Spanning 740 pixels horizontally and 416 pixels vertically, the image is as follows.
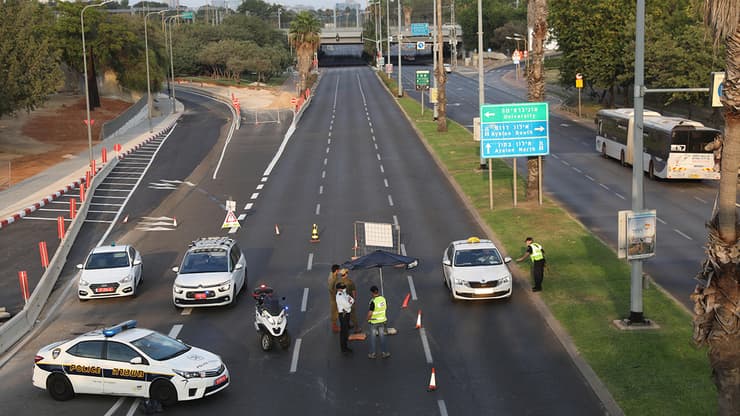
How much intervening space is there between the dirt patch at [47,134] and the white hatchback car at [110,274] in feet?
77.4

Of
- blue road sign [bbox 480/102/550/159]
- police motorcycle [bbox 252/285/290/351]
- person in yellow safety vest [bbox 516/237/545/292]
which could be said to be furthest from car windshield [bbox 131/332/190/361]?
blue road sign [bbox 480/102/550/159]

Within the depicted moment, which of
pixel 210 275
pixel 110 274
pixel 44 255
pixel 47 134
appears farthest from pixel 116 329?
pixel 47 134

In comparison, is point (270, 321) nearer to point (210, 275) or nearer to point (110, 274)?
point (210, 275)

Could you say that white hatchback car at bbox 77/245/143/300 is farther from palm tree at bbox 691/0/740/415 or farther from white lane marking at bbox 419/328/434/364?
palm tree at bbox 691/0/740/415

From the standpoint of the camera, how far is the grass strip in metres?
17.3

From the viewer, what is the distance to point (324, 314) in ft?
80.8

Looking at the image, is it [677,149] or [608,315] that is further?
[677,149]

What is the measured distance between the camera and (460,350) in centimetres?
2116

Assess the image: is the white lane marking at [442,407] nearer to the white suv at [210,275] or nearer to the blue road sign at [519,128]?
the white suv at [210,275]

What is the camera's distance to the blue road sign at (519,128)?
37312 millimetres

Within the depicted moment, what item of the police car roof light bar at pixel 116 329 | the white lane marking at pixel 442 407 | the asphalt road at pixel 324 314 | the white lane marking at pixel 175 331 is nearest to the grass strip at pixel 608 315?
the asphalt road at pixel 324 314

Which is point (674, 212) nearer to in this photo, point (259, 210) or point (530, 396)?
point (259, 210)

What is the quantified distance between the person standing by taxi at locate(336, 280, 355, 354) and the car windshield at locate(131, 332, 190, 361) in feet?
12.5

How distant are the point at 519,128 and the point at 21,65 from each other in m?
38.1
